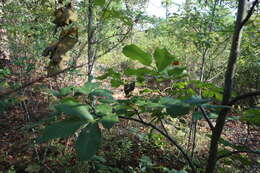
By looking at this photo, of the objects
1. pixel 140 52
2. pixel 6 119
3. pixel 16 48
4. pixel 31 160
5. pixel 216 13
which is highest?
pixel 216 13

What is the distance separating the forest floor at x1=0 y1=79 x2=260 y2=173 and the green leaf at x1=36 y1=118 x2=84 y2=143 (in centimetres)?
210

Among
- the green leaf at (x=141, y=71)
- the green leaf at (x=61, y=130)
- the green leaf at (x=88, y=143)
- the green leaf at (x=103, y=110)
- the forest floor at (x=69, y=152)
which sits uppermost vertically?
the green leaf at (x=141, y=71)

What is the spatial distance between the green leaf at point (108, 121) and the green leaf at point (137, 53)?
186mm

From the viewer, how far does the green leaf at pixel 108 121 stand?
0.44m

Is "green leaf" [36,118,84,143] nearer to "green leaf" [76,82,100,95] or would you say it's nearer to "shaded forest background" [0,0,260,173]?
"shaded forest background" [0,0,260,173]

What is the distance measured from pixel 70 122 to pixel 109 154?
3.11m

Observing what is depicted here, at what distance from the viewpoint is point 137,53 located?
54 cm

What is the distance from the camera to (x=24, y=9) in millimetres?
2902

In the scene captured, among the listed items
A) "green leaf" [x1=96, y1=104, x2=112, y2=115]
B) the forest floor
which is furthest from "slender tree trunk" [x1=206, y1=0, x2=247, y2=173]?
the forest floor

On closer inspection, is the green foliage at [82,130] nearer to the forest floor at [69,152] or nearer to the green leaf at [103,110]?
the green leaf at [103,110]

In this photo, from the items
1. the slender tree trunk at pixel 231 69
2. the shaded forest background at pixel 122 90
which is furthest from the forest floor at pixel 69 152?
the slender tree trunk at pixel 231 69

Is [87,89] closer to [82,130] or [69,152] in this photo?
[82,130]

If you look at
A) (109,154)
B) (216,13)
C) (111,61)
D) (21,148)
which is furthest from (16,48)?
(111,61)

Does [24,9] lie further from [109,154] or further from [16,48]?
[109,154]
